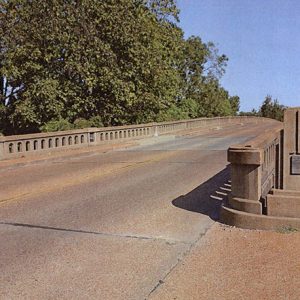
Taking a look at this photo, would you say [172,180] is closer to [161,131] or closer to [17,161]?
[17,161]

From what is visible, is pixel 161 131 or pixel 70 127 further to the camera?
pixel 161 131

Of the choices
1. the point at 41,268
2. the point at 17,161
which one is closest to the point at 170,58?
the point at 17,161

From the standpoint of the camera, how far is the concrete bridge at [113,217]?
4105 millimetres

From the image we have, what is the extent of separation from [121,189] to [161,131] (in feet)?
65.1

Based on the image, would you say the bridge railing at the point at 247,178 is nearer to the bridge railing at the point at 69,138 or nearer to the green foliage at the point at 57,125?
the bridge railing at the point at 69,138

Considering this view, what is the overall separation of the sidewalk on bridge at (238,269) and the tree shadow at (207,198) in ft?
4.17

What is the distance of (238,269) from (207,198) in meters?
3.71

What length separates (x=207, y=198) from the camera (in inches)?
314

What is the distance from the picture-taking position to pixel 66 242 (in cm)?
529

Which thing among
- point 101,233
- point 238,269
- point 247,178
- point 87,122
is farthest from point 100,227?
point 87,122

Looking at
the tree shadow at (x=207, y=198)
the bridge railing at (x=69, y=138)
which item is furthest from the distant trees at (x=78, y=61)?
the tree shadow at (x=207, y=198)

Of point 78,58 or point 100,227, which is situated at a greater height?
point 78,58

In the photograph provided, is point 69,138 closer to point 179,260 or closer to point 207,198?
point 207,198

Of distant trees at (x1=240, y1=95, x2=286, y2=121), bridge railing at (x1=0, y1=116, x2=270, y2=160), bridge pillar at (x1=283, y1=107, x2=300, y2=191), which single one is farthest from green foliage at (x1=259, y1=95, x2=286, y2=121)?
bridge pillar at (x1=283, y1=107, x2=300, y2=191)
